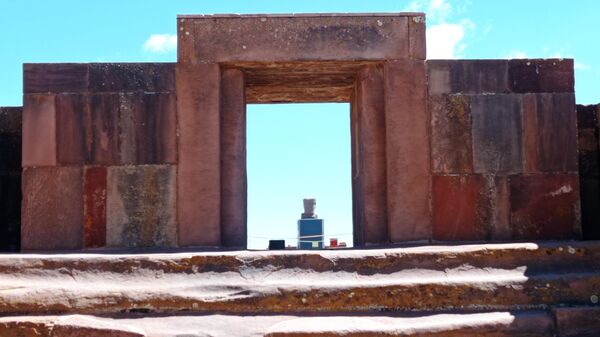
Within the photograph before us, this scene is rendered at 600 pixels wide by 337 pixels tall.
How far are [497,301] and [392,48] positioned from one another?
278cm

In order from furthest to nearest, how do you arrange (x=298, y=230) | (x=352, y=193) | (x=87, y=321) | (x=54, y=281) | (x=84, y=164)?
1. (x=298, y=230)
2. (x=352, y=193)
3. (x=84, y=164)
4. (x=54, y=281)
5. (x=87, y=321)

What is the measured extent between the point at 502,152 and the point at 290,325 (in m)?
3.06

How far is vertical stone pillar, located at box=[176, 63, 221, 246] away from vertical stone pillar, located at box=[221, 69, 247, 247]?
0.60ft

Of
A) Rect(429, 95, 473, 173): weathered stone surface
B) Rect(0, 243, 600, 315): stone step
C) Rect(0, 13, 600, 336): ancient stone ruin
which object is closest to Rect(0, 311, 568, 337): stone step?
Rect(0, 243, 600, 315): stone step

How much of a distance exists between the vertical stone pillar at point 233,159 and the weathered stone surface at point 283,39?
0.31 meters

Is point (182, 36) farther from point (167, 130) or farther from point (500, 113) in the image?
point (500, 113)

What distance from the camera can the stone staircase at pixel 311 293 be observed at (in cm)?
456

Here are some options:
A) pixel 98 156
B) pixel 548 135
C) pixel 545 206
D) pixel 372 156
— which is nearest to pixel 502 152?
pixel 548 135

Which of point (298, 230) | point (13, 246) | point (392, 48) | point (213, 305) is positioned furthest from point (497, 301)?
point (298, 230)

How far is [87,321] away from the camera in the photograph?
4.59 meters

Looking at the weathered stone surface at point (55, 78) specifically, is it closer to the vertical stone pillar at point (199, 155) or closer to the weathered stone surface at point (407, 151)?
the vertical stone pillar at point (199, 155)

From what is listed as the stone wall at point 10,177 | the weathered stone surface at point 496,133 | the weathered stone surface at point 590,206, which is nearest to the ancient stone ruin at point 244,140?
the weathered stone surface at point 496,133

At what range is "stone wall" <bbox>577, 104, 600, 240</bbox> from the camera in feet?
23.1

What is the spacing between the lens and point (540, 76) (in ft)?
21.5
